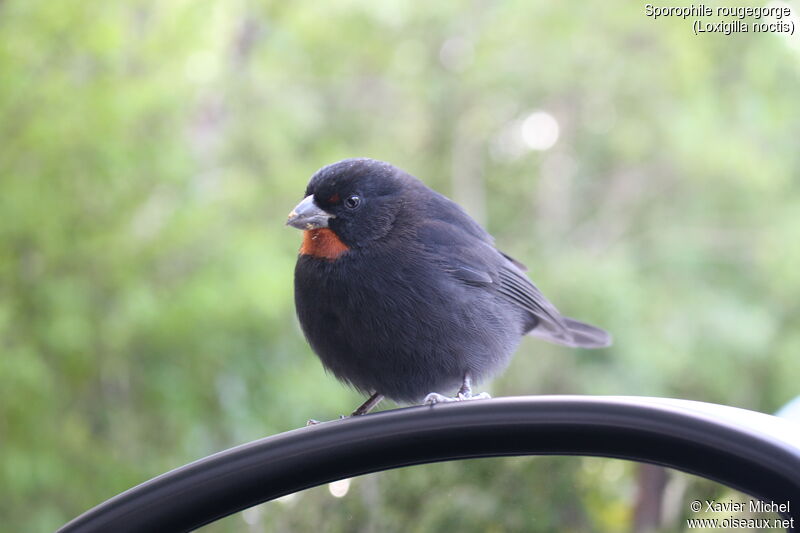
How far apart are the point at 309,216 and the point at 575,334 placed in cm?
104

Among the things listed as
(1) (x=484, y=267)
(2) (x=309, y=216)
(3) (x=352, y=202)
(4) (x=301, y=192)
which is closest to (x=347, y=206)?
(3) (x=352, y=202)

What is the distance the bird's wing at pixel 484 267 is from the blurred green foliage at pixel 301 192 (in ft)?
2.75

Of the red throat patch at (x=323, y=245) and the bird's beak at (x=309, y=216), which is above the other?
the bird's beak at (x=309, y=216)

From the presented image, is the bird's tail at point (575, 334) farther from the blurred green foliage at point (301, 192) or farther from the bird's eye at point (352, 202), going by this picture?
the blurred green foliage at point (301, 192)

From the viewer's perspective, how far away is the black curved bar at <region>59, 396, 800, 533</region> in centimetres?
139

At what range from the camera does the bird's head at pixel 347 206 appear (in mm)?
2457

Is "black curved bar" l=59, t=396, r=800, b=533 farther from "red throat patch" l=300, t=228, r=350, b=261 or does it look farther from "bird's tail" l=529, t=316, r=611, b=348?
"bird's tail" l=529, t=316, r=611, b=348

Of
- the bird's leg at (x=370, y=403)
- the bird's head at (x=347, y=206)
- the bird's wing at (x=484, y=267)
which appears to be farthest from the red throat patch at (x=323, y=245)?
the bird's leg at (x=370, y=403)

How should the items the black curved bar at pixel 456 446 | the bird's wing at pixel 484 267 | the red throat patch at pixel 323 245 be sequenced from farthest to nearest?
the bird's wing at pixel 484 267 < the red throat patch at pixel 323 245 < the black curved bar at pixel 456 446

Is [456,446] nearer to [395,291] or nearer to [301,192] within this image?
[395,291]

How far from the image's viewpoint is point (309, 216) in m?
2.45

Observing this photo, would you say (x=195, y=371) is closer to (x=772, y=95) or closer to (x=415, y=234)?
(x=415, y=234)

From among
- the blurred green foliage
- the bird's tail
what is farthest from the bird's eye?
the blurred green foliage

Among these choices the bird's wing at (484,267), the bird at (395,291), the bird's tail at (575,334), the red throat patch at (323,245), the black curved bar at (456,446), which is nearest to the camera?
the black curved bar at (456,446)
